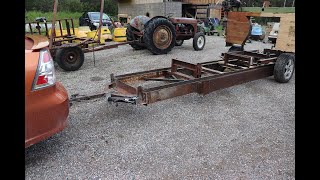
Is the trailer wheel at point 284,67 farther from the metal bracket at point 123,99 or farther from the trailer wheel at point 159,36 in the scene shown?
the trailer wheel at point 159,36

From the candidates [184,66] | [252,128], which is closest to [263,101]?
[252,128]

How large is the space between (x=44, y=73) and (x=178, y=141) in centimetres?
184

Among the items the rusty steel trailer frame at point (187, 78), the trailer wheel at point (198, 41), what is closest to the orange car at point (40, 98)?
the rusty steel trailer frame at point (187, 78)

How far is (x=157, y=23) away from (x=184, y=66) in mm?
Answer: 4441

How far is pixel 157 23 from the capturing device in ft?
29.5

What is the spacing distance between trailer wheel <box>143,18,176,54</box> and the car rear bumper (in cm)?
640

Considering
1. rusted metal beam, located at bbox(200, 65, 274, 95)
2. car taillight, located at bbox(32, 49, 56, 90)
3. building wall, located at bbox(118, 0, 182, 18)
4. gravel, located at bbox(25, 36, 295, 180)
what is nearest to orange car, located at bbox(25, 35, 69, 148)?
car taillight, located at bbox(32, 49, 56, 90)

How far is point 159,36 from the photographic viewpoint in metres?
9.25

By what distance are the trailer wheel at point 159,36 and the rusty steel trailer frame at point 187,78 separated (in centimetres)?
360

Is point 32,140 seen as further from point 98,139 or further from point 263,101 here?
point 263,101

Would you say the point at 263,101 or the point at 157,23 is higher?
the point at 157,23

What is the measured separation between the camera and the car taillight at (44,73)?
2.53m

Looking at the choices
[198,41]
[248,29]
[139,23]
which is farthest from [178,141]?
[198,41]
